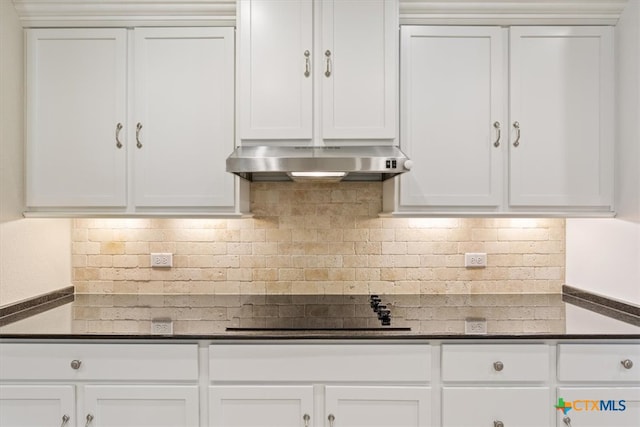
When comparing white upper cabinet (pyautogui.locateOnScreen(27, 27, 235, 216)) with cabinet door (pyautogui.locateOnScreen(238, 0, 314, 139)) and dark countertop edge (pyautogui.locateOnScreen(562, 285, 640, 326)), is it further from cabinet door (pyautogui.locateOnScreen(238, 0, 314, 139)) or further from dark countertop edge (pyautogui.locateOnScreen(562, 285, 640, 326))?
dark countertop edge (pyautogui.locateOnScreen(562, 285, 640, 326))

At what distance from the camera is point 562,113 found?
2.19 m

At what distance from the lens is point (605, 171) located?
7.20 feet

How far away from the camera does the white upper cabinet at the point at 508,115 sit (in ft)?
7.17

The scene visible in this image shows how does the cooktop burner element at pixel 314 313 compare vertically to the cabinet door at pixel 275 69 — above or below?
below
